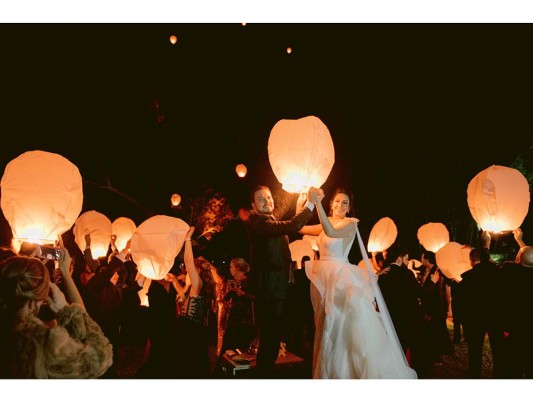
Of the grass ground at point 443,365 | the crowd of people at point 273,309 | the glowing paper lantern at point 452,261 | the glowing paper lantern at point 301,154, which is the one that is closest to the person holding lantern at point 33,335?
the crowd of people at point 273,309

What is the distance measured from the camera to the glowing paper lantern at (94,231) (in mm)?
7180

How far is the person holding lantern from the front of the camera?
211cm

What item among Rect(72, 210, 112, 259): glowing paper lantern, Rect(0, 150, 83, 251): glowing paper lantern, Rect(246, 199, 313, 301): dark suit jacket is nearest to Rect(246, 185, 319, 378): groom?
Rect(246, 199, 313, 301): dark suit jacket

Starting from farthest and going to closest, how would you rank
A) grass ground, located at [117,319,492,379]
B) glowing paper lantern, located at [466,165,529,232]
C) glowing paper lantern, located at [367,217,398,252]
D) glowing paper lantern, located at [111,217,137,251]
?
glowing paper lantern, located at [367,217,398,252], glowing paper lantern, located at [111,217,137,251], grass ground, located at [117,319,492,379], glowing paper lantern, located at [466,165,529,232]

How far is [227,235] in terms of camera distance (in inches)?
1026

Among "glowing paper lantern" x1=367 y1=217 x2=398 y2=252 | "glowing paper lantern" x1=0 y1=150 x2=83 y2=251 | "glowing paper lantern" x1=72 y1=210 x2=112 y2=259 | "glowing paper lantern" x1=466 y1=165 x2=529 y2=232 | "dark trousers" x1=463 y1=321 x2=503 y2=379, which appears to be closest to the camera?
"glowing paper lantern" x1=0 y1=150 x2=83 y2=251

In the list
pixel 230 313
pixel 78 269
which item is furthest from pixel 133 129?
pixel 230 313

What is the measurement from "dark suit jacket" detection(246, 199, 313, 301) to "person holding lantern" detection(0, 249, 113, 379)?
5.78 feet

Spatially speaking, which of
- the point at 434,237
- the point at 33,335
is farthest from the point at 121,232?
the point at 434,237

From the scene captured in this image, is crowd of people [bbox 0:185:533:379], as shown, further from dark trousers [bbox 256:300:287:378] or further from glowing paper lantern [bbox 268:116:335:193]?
glowing paper lantern [bbox 268:116:335:193]

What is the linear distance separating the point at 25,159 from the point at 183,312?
2.17m

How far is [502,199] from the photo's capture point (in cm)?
504

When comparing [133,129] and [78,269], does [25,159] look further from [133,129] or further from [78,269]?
[133,129]

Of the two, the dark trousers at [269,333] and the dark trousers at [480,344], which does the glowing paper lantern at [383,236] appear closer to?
the dark trousers at [480,344]
